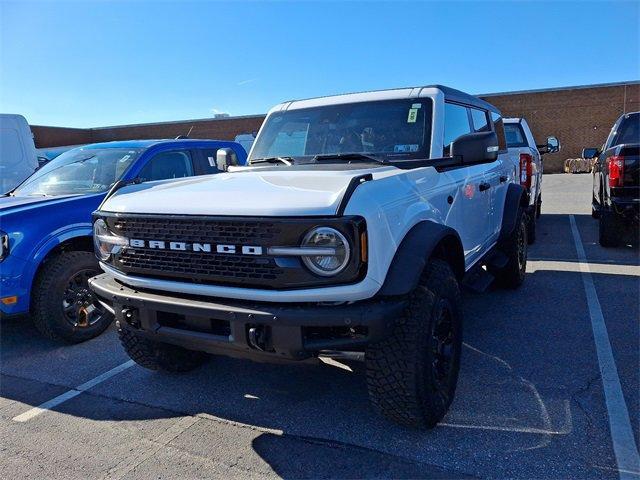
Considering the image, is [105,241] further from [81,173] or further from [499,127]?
[499,127]

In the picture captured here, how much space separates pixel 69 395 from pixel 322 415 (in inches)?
73.8

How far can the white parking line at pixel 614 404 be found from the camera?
2.43 m

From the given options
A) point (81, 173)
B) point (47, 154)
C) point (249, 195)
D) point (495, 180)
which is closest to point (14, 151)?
point (81, 173)

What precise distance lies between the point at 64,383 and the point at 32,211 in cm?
148

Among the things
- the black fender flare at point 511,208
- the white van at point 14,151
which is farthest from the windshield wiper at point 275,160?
the white van at point 14,151

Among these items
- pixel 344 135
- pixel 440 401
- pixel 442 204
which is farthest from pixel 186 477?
pixel 344 135

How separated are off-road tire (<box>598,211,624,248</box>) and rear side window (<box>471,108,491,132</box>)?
10.7 feet

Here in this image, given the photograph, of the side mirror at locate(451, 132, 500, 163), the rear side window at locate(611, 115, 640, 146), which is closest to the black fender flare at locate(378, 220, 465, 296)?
the side mirror at locate(451, 132, 500, 163)

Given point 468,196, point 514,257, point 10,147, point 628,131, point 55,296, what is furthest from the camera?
point 10,147

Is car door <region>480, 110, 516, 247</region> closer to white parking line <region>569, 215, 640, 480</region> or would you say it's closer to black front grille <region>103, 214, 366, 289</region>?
white parking line <region>569, 215, 640, 480</region>

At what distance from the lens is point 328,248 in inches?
90.2

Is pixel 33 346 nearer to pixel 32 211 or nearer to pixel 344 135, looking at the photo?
pixel 32 211

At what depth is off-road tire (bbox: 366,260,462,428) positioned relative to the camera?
8.12 ft

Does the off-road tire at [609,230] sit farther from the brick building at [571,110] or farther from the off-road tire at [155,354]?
the brick building at [571,110]
